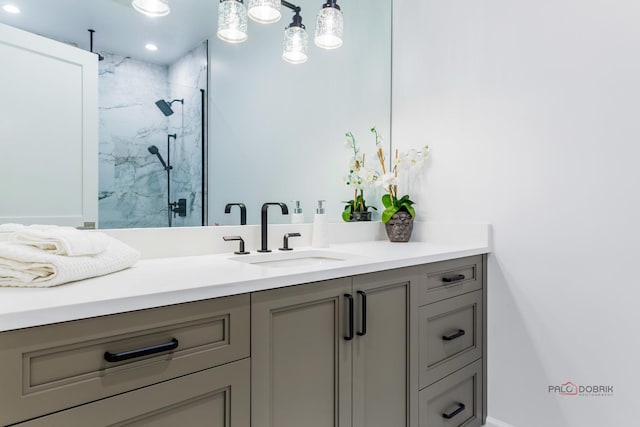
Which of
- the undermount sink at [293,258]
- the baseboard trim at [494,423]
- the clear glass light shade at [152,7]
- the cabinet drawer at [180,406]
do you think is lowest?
the baseboard trim at [494,423]

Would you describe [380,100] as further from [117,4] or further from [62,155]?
[62,155]

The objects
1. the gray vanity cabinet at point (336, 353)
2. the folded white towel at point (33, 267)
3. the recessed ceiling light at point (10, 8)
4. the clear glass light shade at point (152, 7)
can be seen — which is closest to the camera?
the folded white towel at point (33, 267)

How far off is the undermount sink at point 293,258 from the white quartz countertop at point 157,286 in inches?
4.0

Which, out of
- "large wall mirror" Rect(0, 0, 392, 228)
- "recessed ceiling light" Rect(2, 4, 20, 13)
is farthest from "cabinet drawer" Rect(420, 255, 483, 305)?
"recessed ceiling light" Rect(2, 4, 20, 13)

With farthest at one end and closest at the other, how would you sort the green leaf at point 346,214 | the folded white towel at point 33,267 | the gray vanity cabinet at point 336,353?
the green leaf at point 346,214, the gray vanity cabinet at point 336,353, the folded white towel at point 33,267

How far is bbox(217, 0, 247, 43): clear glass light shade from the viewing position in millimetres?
1557

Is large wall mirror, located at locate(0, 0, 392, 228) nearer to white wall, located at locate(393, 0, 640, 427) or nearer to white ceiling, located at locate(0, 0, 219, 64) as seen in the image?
white ceiling, located at locate(0, 0, 219, 64)

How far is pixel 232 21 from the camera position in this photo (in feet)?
5.17

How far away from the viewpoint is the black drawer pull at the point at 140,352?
75cm

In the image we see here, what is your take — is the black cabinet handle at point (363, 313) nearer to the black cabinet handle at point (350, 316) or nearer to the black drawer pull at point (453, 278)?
the black cabinet handle at point (350, 316)

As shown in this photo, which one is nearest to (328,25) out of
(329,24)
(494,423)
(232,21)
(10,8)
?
(329,24)

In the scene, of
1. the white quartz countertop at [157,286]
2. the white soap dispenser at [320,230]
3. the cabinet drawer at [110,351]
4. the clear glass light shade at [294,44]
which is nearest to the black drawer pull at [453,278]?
the white quartz countertop at [157,286]

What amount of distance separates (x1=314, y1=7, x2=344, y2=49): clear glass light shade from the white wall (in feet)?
1.89

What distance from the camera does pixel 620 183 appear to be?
1.46 meters
